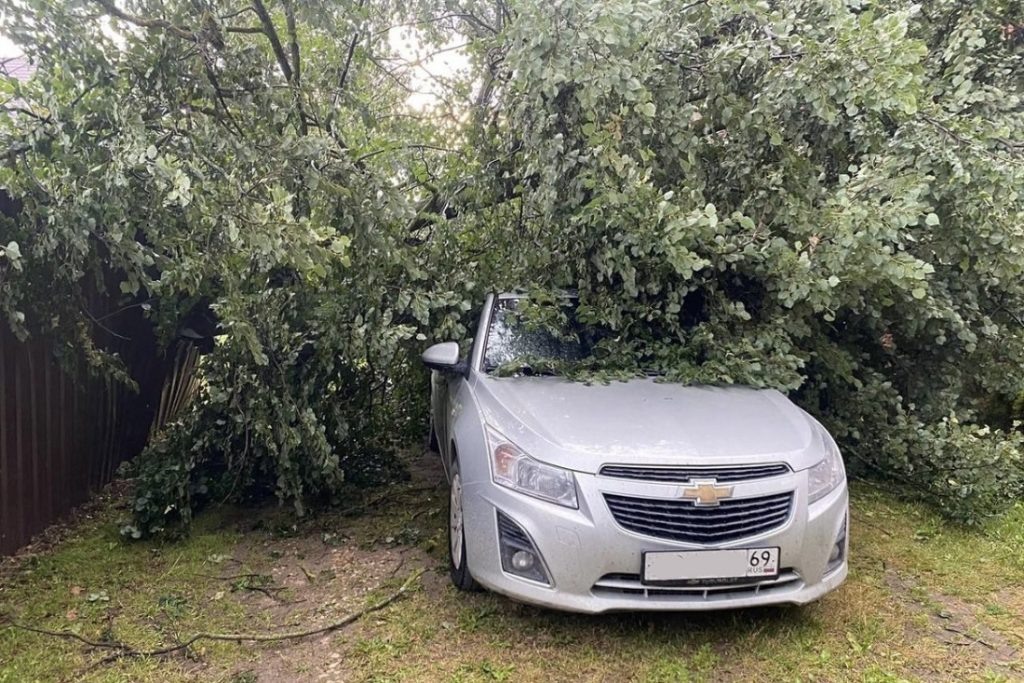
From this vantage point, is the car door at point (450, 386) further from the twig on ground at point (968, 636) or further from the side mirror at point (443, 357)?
the twig on ground at point (968, 636)

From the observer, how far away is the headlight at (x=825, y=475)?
3273 millimetres

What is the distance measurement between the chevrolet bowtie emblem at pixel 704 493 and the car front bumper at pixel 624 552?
42 mm

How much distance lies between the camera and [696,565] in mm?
3029

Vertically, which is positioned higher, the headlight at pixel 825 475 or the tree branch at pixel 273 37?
the tree branch at pixel 273 37

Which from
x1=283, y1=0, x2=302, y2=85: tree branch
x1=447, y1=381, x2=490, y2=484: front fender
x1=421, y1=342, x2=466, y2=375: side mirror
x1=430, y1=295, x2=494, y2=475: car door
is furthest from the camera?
x1=283, y1=0, x2=302, y2=85: tree branch

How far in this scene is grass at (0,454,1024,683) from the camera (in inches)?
123

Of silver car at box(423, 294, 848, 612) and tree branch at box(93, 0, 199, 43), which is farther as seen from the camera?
tree branch at box(93, 0, 199, 43)

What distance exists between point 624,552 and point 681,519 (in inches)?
10.8

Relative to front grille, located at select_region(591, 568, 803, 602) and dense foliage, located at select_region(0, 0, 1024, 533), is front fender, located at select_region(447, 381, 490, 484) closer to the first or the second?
dense foliage, located at select_region(0, 0, 1024, 533)

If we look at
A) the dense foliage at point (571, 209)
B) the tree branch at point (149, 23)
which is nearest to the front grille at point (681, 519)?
the dense foliage at point (571, 209)

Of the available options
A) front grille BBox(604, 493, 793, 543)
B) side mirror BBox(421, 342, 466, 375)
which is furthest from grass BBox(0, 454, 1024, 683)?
side mirror BBox(421, 342, 466, 375)

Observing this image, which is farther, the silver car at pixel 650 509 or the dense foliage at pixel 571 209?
the dense foliage at pixel 571 209

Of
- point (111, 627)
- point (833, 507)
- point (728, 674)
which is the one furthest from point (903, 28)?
point (111, 627)

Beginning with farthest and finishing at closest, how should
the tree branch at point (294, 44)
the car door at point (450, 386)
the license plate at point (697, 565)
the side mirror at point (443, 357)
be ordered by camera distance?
the tree branch at point (294, 44) < the car door at point (450, 386) < the side mirror at point (443, 357) < the license plate at point (697, 565)
